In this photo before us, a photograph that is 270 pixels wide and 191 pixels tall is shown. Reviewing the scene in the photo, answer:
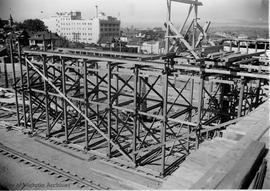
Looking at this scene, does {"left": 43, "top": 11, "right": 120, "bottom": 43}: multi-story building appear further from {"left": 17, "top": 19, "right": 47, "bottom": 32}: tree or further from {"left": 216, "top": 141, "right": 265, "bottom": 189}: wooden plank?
{"left": 216, "top": 141, "right": 265, "bottom": 189}: wooden plank

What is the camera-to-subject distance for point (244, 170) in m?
2.47

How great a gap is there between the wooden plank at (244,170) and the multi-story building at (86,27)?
89675mm

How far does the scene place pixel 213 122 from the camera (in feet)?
34.8

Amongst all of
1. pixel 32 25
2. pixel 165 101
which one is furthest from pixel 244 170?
pixel 32 25

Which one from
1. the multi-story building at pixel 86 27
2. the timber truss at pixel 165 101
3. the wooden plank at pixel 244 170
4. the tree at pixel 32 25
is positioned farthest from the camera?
the multi-story building at pixel 86 27

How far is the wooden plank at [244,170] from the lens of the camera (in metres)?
2.30

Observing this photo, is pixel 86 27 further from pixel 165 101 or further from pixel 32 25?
pixel 165 101

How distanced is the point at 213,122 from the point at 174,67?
9.64ft

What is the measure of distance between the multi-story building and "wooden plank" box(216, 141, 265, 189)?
8968cm

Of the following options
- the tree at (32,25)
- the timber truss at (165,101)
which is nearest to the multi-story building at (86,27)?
the tree at (32,25)

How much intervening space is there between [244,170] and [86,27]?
99855mm

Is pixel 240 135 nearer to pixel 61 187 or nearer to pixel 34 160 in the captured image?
pixel 61 187

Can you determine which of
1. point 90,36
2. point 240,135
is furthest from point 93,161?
point 90,36

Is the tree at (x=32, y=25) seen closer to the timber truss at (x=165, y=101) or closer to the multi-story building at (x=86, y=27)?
the multi-story building at (x=86, y=27)
